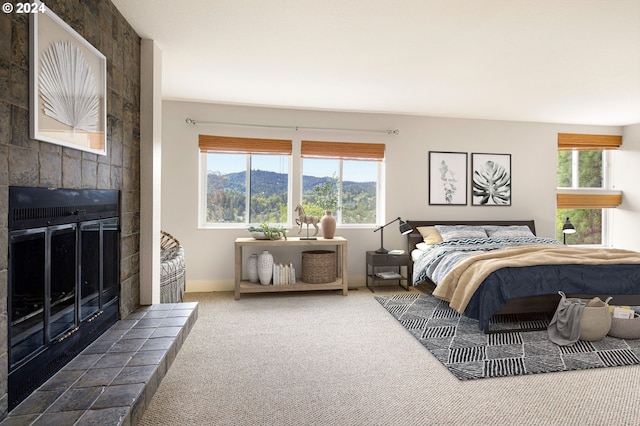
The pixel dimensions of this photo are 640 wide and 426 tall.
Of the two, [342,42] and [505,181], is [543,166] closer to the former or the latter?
[505,181]

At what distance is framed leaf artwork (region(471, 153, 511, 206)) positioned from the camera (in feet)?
17.9

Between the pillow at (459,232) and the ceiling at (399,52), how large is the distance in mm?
1617

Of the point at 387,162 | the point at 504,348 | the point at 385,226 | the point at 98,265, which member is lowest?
the point at 504,348

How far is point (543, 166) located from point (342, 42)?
4.38m

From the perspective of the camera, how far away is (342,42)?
283cm

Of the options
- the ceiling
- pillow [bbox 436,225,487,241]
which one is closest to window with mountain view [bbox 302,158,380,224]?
the ceiling

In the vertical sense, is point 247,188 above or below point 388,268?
above

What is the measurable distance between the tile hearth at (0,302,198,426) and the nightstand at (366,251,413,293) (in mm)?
2843

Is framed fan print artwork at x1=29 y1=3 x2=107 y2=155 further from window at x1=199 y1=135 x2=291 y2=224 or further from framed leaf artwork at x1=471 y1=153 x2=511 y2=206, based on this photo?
framed leaf artwork at x1=471 y1=153 x2=511 y2=206

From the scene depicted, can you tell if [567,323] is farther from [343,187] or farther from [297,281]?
[343,187]

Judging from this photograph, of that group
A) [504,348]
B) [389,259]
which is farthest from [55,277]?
[389,259]

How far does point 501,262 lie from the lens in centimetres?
329

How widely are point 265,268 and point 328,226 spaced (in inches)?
36.8

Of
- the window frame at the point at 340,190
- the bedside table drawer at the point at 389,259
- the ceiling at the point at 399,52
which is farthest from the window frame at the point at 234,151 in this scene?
the bedside table drawer at the point at 389,259
